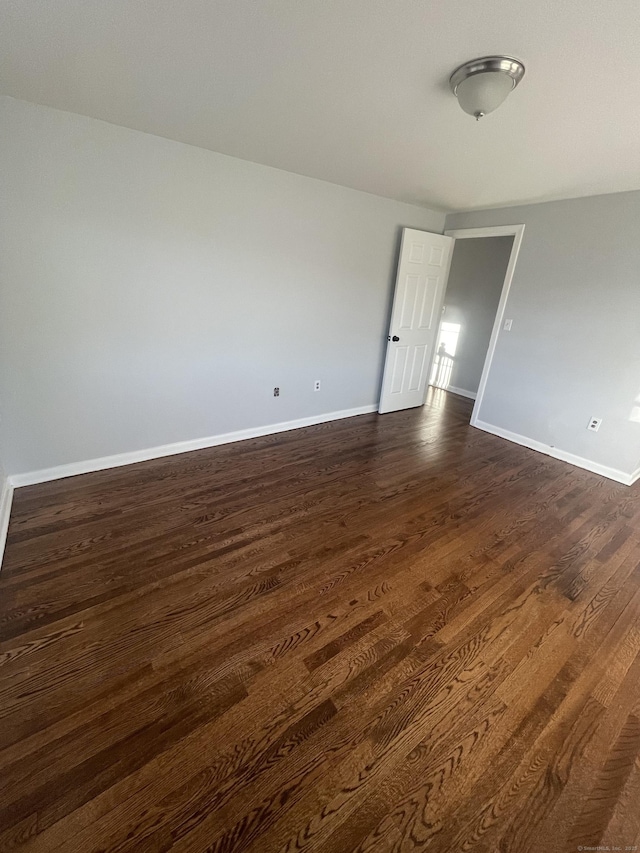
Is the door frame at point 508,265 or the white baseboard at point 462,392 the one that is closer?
the door frame at point 508,265

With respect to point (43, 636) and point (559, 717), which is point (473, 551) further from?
point (43, 636)

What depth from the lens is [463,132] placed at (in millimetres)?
1924

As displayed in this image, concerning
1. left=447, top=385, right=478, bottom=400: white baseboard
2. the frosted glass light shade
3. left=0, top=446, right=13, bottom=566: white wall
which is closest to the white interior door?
left=447, top=385, right=478, bottom=400: white baseboard

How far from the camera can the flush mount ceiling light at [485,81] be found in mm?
1335

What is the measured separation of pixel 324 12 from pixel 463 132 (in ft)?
3.64

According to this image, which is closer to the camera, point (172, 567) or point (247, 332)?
point (172, 567)

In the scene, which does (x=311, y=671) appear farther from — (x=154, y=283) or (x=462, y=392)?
(x=462, y=392)

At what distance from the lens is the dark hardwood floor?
3.43 feet

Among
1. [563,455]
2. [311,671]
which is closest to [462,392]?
[563,455]

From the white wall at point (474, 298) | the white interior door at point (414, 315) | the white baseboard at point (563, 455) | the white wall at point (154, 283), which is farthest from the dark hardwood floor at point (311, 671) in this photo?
the white wall at point (474, 298)

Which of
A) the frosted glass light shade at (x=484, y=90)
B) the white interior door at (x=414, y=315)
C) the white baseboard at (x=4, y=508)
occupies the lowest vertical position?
the white baseboard at (x=4, y=508)

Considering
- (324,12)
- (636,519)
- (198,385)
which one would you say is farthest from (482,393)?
(324,12)

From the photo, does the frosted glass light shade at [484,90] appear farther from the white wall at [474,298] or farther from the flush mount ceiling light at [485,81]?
the white wall at [474,298]

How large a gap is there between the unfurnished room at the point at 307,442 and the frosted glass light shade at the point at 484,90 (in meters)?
0.02
